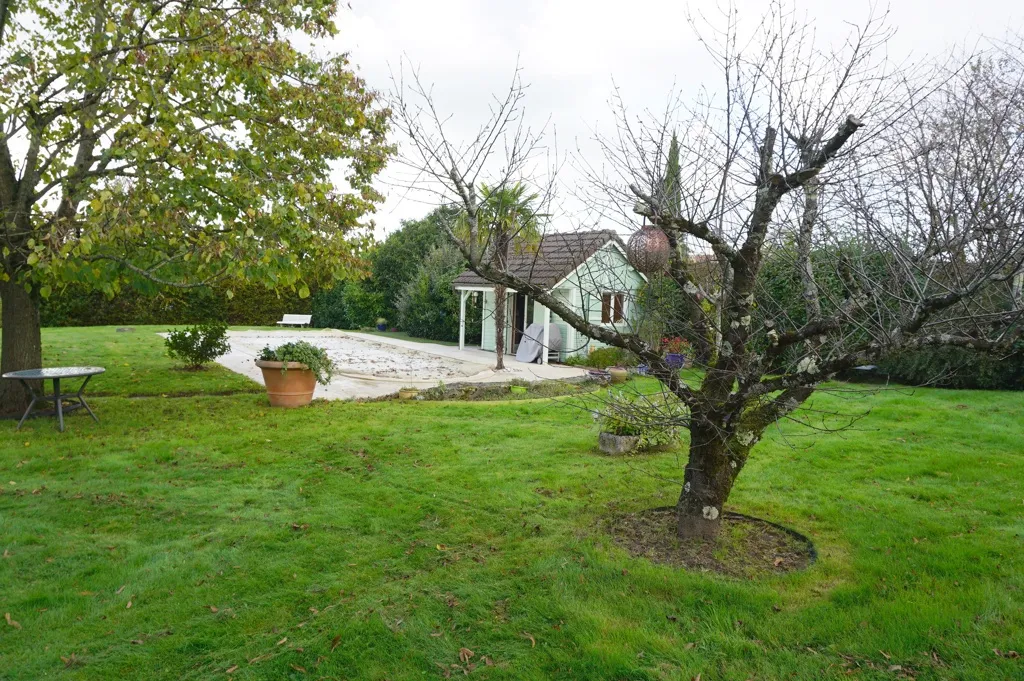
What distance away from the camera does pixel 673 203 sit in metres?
4.39

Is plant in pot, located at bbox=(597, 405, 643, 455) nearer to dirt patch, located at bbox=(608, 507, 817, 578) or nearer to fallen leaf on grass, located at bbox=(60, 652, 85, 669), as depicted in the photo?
dirt patch, located at bbox=(608, 507, 817, 578)

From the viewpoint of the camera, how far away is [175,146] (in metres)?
8.77

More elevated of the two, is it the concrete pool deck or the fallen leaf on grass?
the concrete pool deck

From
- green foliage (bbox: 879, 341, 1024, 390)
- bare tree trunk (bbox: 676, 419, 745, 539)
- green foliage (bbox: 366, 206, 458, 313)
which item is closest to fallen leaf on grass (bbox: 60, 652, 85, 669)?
bare tree trunk (bbox: 676, 419, 745, 539)

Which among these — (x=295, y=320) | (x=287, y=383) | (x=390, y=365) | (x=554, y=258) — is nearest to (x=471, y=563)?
(x=287, y=383)

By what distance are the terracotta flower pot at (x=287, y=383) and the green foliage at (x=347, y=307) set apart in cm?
1905

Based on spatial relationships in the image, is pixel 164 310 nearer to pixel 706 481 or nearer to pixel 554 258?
pixel 554 258

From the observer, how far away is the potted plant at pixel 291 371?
10.0 metres

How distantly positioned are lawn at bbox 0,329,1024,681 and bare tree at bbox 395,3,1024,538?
1.09 metres

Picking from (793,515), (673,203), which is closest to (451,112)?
(673,203)

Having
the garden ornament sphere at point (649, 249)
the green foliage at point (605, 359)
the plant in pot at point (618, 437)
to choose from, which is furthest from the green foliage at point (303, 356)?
the garden ornament sphere at point (649, 249)

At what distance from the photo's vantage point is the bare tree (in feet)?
13.2

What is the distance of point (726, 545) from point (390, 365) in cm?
1258

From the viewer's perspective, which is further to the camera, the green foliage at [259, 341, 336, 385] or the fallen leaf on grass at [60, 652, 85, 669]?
the green foliage at [259, 341, 336, 385]
